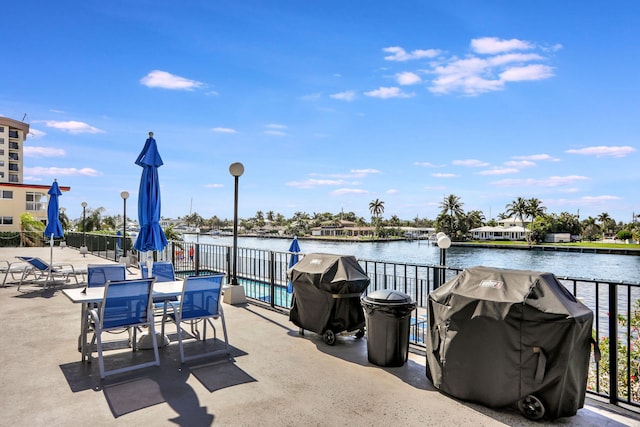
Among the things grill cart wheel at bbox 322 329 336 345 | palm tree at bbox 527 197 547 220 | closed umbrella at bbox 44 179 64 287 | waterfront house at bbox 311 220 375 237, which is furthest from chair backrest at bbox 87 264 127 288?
palm tree at bbox 527 197 547 220

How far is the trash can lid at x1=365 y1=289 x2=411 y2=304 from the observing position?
4.16 m

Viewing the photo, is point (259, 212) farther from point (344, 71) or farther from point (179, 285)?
point (179, 285)

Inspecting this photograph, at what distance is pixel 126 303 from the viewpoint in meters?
4.07

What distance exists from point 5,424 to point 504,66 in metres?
20.7

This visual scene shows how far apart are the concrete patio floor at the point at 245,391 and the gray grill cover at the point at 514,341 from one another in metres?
0.21

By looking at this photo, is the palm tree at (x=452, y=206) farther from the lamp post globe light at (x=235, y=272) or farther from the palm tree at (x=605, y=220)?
the lamp post globe light at (x=235, y=272)

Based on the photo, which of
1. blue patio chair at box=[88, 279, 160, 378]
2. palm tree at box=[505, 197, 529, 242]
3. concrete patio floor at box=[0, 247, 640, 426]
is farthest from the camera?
palm tree at box=[505, 197, 529, 242]

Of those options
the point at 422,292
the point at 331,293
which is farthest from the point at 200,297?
the point at 422,292

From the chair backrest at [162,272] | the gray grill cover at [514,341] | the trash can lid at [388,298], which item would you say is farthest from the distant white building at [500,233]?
the gray grill cover at [514,341]

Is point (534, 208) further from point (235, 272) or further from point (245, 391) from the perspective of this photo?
point (245, 391)

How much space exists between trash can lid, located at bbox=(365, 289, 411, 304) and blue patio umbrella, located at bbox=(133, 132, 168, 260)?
3.77 metres

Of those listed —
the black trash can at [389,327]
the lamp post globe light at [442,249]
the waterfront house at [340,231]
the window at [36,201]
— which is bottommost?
the waterfront house at [340,231]

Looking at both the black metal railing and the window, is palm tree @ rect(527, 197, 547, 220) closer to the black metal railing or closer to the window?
the black metal railing

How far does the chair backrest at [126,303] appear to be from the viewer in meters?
3.93
